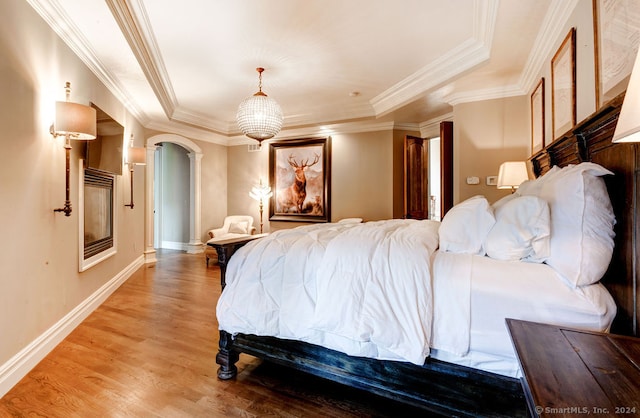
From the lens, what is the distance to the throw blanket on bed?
4.67 feet

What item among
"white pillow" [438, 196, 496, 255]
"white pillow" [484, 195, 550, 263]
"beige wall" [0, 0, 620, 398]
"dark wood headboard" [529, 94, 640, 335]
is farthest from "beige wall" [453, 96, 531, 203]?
"white pillow" [484, 195, 550, 263]

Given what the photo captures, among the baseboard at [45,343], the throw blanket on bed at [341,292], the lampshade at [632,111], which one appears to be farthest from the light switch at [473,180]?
the baseboard at [45,343]

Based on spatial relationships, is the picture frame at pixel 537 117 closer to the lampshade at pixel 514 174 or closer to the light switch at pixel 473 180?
the lampshade at pixel 514 174

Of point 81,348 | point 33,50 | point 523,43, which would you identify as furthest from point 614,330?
point 33,50

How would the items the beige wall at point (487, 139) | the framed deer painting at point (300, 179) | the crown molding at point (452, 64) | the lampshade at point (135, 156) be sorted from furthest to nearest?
1. the framed deer painting at point (300, 179)
2. the lampshade at point (135, 156)
3. the beige wall at point (487, 139)
4. the crown molding at point (452, 64)

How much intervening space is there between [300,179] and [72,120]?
406 cm

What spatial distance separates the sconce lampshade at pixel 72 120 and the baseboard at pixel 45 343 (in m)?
1.52

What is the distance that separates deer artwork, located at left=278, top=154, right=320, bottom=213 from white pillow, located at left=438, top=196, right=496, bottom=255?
443 centimetres

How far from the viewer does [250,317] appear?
1.75 metres

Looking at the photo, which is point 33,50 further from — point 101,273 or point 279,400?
point 279,400

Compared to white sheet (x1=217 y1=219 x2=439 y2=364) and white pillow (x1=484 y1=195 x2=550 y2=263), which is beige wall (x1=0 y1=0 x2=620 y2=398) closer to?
white pillow (x1=484 y1=195 x2=550 y2=263)

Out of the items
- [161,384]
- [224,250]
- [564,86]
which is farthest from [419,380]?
[564,86]

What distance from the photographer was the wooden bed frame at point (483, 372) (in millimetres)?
1264

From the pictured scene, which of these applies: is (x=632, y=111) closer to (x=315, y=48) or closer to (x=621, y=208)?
(x=621, y=208)
